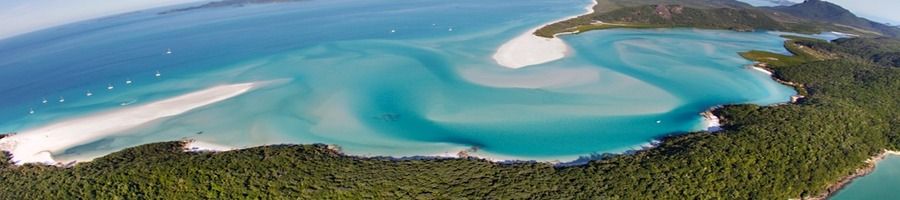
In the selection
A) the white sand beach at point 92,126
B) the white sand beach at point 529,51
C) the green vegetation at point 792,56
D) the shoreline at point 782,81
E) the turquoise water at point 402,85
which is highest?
the green vegetation at point 792,56

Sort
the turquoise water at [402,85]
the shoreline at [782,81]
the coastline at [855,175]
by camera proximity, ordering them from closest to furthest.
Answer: the coastline at [855,175] < the turquoise water at [402,85] < the shoreline at [782,81]

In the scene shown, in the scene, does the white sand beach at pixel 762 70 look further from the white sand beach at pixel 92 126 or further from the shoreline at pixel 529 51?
the white sand beach at pixel 92 126

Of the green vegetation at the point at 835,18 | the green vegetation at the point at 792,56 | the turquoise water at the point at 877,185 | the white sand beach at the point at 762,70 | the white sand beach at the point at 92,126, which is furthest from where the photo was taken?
the green vegetation at the point at 835,18

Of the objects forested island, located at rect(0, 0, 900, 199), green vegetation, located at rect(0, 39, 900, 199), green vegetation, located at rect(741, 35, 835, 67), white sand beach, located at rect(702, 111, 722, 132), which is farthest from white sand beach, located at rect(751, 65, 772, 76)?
green vegetation, located at rect(0, 39, 900, 199)

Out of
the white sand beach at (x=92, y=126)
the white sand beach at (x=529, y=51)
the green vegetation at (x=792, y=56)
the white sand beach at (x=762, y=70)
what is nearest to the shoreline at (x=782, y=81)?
the white sand beach at (x=762, y=70)

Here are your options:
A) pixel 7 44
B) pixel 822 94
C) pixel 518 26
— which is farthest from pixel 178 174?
pixel 7 44

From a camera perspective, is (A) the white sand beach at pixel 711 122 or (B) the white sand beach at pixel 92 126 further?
(B) the white sand beach at pixel 92 126

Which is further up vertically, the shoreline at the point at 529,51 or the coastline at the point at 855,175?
the shoreline at the point at 529,51
